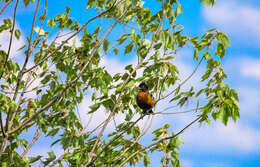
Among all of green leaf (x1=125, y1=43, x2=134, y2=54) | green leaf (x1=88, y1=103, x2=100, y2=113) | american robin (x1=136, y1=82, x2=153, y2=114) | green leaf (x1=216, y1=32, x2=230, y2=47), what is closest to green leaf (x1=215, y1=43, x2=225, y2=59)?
green leaf (x1=216, y1=32, x2=230, y2=47)

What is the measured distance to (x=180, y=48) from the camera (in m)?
4.00

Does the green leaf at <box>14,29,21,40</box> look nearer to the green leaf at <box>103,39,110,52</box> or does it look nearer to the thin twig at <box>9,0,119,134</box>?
the thin twig at <box>9,0,119,134</box>

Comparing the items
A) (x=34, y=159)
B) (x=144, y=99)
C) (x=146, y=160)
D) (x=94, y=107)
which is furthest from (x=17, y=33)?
(x=146, y=160)

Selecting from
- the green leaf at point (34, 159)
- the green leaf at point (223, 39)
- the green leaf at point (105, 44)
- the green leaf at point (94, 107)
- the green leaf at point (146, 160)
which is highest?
the green leaf at point (105, 44)

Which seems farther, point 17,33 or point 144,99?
point 144,99

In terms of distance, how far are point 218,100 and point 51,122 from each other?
89.4 inches

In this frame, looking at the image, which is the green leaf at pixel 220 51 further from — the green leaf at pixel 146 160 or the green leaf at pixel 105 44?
the green leaf at pixel 146 160

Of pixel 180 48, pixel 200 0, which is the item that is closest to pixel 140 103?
pixel 180 48

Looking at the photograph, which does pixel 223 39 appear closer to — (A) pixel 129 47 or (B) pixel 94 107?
(A) pixel 129 47

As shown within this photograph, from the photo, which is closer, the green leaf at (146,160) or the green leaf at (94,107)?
the green leaf at (94,107)

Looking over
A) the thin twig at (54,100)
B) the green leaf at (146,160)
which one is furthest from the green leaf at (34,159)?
the green leaf at (146,160)

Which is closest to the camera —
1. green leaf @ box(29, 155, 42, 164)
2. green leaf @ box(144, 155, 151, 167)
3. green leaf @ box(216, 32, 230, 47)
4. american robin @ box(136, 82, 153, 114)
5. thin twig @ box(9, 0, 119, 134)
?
green leaf @ box(216, 32, 230, 47)

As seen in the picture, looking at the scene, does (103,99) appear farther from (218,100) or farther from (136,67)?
(218,100)

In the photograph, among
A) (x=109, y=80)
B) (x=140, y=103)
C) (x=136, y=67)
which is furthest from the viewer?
(x=140, y=103)
